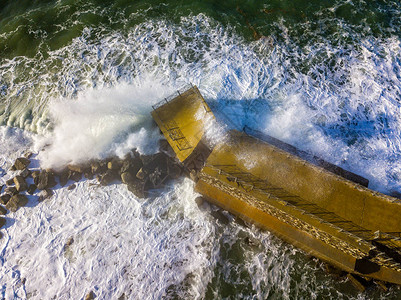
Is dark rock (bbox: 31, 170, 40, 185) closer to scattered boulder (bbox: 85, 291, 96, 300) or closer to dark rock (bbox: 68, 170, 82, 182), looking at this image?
dark rock (bbox: 68, 170, 82, 182)

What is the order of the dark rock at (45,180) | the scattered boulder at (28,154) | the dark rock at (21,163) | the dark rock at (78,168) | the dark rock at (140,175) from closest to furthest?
the dark rock at (140,175) < the dark rock at (45,180) < the dark rock at (78,168) < the dark rock at (21,163) < the scattered boulder at (28,154)

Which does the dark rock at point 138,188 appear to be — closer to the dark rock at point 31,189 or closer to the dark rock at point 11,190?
the dark rock at point 31,189

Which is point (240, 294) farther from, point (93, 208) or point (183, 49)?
point (183, 49)

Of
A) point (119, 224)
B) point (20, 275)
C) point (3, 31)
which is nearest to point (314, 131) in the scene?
point (119, 224)

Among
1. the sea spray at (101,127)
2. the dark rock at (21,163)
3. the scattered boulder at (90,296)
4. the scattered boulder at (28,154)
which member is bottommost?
the scattered boulder at (90,296)

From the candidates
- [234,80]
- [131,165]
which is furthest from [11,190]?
[234,80]

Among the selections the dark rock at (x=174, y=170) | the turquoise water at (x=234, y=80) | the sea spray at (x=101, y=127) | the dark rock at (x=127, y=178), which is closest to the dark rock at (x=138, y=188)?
the dark rock at (x=127, y=178)
